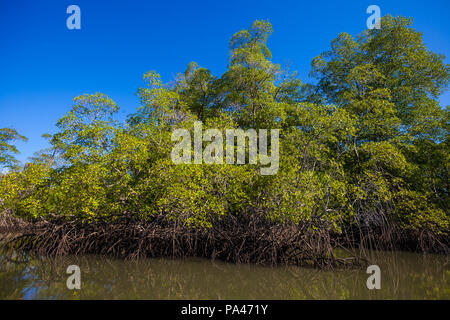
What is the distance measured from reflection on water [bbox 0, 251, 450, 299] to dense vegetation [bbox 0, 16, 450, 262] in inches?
41.0

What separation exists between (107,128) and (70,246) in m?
4.74

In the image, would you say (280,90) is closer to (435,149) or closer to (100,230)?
(435,149)

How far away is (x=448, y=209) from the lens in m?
9.19

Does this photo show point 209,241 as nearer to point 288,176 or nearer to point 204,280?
point 204,280

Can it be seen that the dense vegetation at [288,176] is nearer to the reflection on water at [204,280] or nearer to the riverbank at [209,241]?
the riverbank at [209,241]

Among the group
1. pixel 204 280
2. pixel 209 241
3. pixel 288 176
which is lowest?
pixel 204 280

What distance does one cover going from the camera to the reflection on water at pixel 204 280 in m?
5.13

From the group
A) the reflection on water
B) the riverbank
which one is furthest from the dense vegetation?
the reflection on water

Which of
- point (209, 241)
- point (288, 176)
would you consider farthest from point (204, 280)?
point (288, 176)

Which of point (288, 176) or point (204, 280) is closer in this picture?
point (204, 280)

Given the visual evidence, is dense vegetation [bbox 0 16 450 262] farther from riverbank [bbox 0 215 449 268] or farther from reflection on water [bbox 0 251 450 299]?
reflection on water [bbox 0 251 450 299]

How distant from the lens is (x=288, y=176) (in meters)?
7.89

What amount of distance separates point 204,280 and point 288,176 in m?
4.19

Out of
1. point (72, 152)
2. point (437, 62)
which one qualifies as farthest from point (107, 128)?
point (437, 62)
